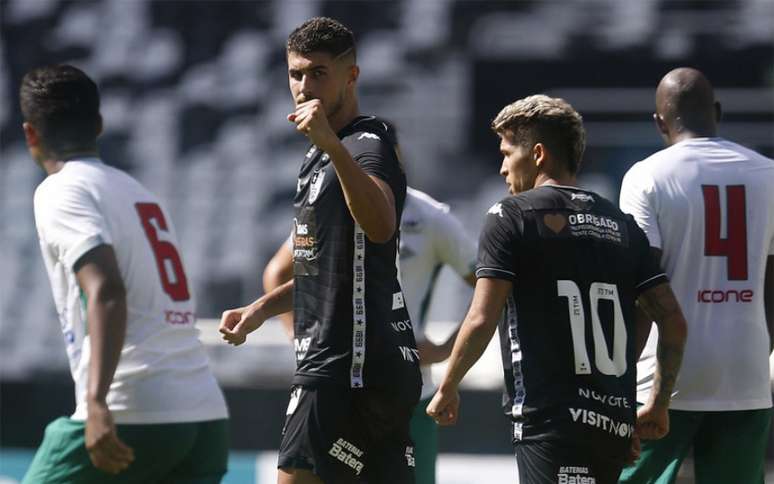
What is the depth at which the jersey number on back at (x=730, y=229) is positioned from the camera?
14.2ft

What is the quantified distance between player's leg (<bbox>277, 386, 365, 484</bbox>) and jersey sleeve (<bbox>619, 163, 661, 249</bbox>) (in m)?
1.17

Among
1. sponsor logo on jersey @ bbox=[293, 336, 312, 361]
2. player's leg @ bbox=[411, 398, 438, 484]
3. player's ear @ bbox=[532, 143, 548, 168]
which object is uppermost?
player's ear @ bbox=[532, 143, 548, 168]

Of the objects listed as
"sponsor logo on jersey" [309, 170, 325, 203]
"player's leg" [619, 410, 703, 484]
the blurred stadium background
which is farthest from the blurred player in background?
the blurred stadium background

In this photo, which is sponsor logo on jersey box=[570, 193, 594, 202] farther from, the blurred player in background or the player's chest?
the blurred player in background

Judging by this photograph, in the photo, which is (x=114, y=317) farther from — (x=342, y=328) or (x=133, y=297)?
(x=342, y=328)

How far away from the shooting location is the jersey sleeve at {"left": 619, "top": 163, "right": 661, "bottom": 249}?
4.27 metres

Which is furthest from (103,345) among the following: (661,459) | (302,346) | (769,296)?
(769,296)

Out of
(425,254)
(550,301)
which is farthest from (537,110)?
(425,254)

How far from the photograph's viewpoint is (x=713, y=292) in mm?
4328

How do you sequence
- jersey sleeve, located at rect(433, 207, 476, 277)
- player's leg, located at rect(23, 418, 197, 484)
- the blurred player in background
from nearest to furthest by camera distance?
1. player's leg, located at rect(23, 418, 197, 484)
2. the blurred player in background
3. jersey sleeve, located at rect(433, 207, 476, 277)

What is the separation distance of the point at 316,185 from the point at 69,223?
0.69 meters

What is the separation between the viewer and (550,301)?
366 centimetres

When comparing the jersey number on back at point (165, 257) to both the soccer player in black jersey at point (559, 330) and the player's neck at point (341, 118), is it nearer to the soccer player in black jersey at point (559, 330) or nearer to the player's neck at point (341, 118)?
the player's neck at point (341, 118)

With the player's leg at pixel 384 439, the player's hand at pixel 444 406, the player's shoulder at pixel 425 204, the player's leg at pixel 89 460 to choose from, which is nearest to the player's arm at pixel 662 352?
A: the player's hand at pixel 444 406
